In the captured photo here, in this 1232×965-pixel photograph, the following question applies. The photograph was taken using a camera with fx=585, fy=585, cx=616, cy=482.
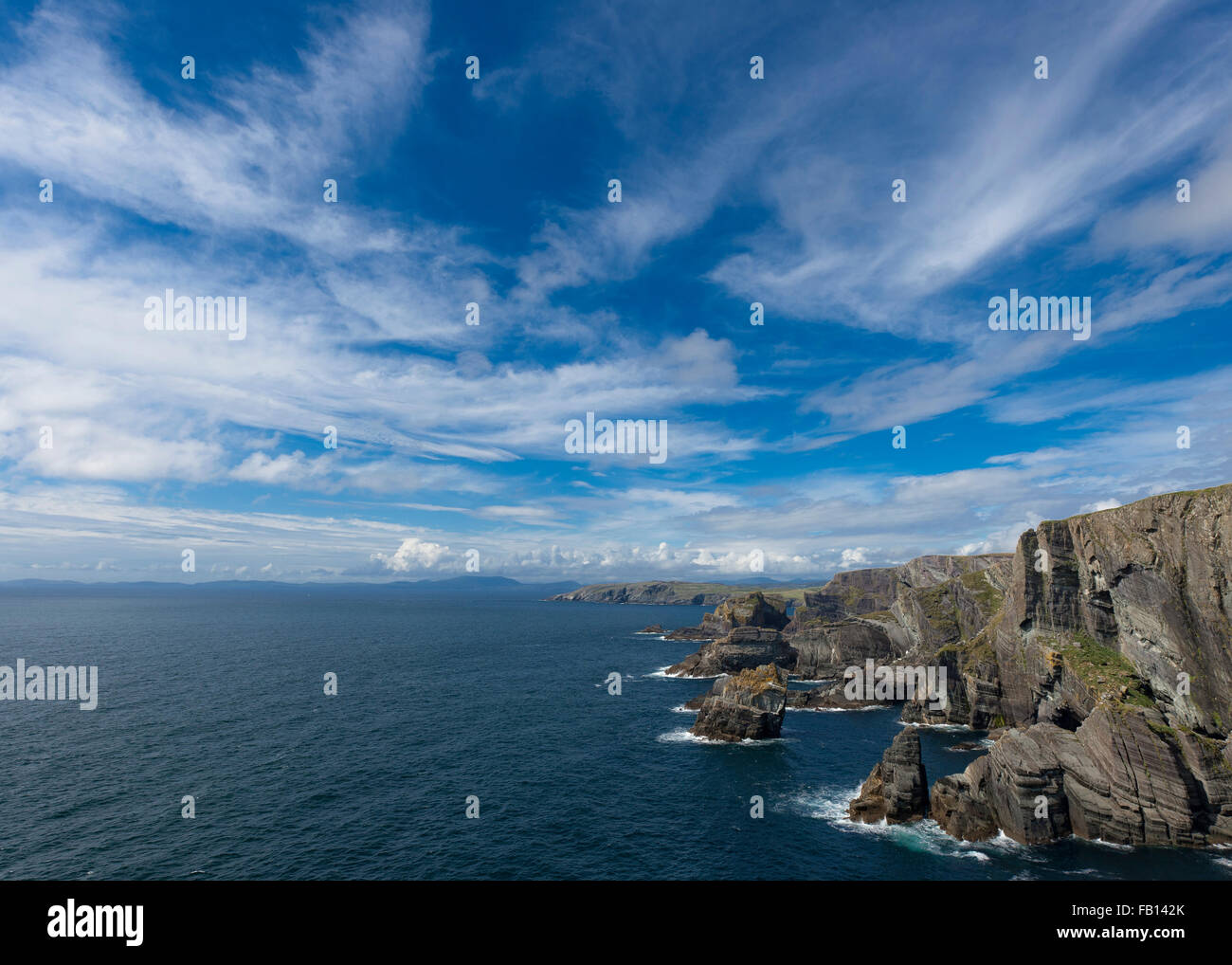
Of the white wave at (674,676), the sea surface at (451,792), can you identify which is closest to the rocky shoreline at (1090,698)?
the sea surface at (451,792)

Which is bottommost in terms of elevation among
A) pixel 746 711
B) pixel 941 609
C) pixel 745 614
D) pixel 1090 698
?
pixel 746 711

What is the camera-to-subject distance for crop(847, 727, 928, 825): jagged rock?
59312 mm

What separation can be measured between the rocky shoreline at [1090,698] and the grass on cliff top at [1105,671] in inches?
7.9

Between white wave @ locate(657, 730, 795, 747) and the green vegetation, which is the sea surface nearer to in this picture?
white wave @ locate(657, 730, 795, 747)

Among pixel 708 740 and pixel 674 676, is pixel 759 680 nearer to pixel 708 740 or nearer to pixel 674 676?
pixel 708 740

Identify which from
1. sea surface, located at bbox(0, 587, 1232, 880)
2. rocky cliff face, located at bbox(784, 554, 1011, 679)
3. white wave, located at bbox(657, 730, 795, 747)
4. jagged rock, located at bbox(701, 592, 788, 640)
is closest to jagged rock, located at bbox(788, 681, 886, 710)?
sea surface, located at bbox(0, 587, 1232, 880)

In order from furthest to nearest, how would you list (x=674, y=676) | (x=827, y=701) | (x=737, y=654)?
1. (x=674, y=676)
2. (x=737, y=654)
3. (x=827, y=701)

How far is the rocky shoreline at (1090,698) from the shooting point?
5381 centimetres

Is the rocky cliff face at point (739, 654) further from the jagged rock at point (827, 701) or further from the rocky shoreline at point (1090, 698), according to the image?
the rocky shoreline at point (1090, 698)

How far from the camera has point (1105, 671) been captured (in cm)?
7238

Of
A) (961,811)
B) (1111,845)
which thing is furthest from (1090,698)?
(961,811)

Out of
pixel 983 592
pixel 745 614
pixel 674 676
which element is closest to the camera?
pixel 983 592

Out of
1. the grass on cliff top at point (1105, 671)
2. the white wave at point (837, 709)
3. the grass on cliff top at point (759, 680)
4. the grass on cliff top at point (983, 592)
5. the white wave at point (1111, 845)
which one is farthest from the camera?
the grass on cliff top at point (983, 592)

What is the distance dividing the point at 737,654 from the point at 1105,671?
74092 millimetres
